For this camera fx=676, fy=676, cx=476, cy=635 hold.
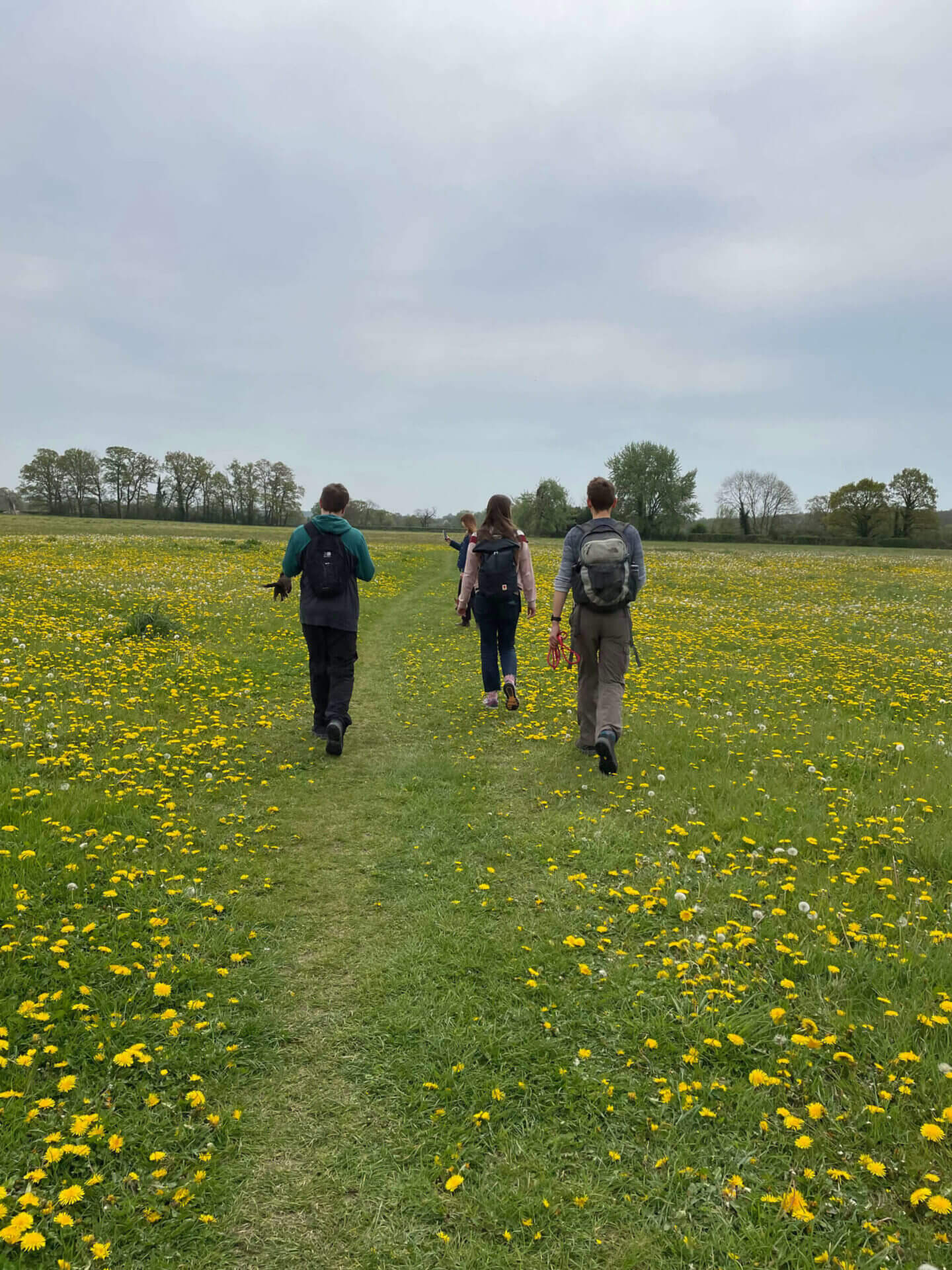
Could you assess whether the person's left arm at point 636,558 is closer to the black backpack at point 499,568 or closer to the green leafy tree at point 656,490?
the black backpack at point 499,568

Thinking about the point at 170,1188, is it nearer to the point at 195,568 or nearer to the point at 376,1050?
the point at 376,1050

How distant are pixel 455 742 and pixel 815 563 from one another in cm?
4073

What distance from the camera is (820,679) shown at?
1240 cm

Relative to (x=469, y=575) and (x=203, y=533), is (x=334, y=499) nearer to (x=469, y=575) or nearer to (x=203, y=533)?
(x=469, y=575)

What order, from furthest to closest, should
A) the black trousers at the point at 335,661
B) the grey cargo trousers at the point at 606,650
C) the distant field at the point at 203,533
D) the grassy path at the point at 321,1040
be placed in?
1. the distant field at the point at 203,533
2. the black trousers at the point at 335,661
3. the grey cargo trousers at the point at 606,650
4. the grassy path at the point at 321,1040

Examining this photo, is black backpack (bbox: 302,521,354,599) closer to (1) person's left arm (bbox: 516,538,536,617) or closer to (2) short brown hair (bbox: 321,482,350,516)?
(2) short brown hair (bbox: 321,482,350,516)

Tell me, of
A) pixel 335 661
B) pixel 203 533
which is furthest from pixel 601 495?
pixel 203 533

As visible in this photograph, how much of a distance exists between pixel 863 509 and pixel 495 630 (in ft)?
287

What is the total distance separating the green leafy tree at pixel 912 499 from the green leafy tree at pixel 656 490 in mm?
23382

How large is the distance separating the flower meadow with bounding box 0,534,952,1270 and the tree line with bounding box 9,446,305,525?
9320 cm

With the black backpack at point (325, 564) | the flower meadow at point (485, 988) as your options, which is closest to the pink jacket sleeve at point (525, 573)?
the flower meadow at point (485, 988)

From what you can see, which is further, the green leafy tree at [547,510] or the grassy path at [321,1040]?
the green leafy tree at [547,510]

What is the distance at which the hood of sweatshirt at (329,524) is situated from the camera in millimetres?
8312

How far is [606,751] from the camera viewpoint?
739 cm
